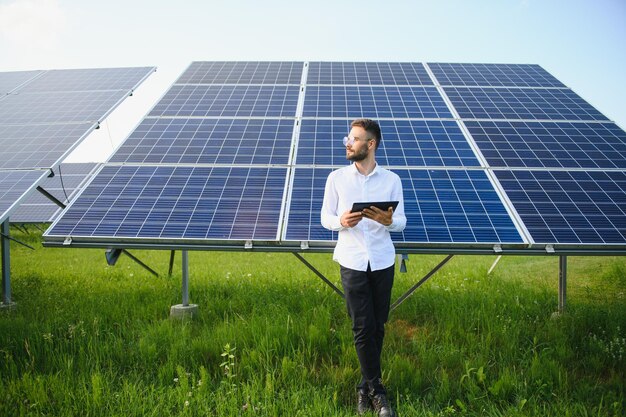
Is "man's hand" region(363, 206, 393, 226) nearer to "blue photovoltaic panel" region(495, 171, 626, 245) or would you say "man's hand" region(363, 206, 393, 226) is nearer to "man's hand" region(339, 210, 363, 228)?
"man's hand" region(339, 210, 363, 228)

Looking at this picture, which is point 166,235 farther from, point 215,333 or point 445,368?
point 445,368

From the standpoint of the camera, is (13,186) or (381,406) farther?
(13,186)

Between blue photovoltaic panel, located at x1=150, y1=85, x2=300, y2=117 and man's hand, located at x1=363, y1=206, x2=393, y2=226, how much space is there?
472 cm

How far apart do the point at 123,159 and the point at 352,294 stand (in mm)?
4541

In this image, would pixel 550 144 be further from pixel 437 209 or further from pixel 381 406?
pixel 381 406

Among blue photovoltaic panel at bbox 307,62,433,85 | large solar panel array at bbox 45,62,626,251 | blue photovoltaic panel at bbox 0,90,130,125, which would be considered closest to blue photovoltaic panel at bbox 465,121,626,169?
large solar panel array at bbox 45,62,626,251

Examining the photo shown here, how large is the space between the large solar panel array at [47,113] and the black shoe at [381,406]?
5041mm

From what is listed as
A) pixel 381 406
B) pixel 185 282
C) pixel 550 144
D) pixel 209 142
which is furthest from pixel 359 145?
pixel 550 144

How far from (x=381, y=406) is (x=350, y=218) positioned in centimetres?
165

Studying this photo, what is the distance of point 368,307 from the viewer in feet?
13.4

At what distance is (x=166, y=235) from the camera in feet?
18.2

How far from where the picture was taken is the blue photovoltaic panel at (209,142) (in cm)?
699

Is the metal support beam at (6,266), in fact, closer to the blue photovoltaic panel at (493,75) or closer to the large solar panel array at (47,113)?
the large solar panel array at (47,113)

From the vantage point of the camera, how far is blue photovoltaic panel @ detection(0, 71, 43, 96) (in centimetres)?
1134
